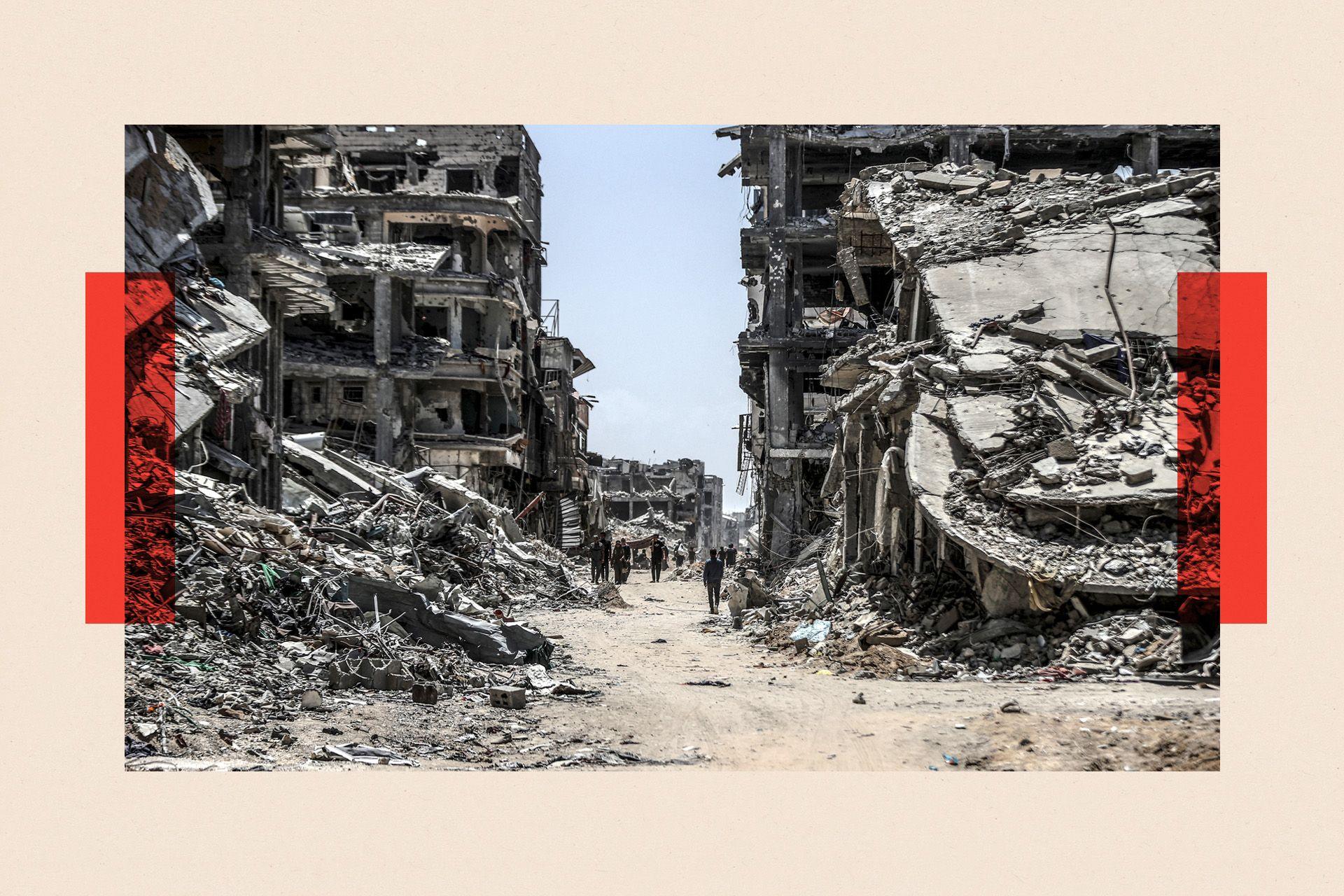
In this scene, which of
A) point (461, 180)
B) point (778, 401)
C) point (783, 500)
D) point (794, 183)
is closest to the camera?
point (783, 500)

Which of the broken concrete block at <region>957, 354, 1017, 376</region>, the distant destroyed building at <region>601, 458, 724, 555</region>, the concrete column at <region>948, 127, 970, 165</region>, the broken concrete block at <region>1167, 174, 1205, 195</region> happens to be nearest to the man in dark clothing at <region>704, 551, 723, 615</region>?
the broken concrete block at <region>957, 354, 1017, 376</region>

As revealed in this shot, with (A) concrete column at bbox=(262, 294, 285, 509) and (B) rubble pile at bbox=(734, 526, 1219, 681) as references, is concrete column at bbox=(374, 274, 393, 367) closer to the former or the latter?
(A) concrete column at bbox=(262, 294, 285, 509)

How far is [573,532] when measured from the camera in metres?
47.7

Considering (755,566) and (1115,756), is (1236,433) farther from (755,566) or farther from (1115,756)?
(755,566)

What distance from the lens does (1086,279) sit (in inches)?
552

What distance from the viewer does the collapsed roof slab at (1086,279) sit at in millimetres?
13367

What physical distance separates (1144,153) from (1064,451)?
23.6 meters

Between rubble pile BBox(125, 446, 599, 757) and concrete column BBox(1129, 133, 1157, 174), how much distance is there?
23.4m

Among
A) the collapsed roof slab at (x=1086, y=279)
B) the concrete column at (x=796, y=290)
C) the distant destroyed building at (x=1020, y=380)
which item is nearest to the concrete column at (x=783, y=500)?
the concrete column at (x=796, y=290)

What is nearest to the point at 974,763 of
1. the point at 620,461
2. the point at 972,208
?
the point at 972,208

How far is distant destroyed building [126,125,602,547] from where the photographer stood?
623 inches

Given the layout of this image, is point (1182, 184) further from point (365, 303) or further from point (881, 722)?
point (365, 303)

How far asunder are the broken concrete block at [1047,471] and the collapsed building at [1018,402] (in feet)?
0.08

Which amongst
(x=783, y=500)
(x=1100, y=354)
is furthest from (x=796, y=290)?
(x=1100, y=354)
